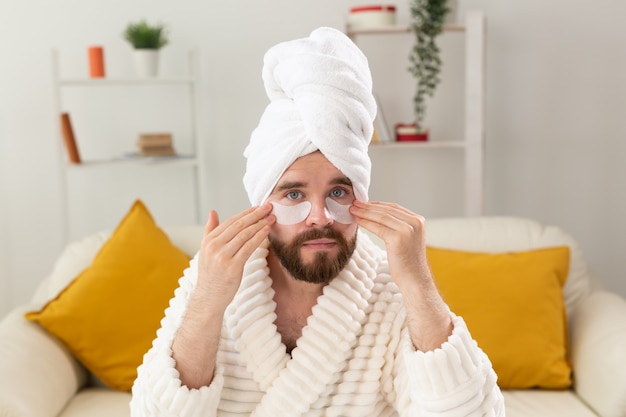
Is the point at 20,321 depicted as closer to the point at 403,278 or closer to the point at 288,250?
the point at 288,250

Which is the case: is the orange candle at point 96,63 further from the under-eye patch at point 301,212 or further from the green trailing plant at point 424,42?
the under-eye patch at point 301,212

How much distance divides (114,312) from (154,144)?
3.44 feet

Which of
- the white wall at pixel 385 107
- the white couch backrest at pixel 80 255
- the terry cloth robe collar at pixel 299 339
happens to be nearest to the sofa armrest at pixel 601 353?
the terry cloth robe collar at pixel 299 339

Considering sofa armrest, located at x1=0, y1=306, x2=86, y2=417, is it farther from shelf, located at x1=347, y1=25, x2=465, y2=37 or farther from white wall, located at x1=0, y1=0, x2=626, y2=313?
shelf, located at x1=347, y1=25, x2=465, y2=37

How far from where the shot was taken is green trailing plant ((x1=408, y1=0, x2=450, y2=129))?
11.5 ft

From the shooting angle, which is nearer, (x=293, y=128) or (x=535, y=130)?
(x=293, y=128)

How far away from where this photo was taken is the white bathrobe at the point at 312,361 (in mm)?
1756

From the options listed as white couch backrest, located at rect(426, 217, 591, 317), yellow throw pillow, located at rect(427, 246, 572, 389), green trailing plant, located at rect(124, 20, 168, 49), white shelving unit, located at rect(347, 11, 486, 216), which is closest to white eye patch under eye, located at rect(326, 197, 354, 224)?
yellow throw pillow, located at rect(427, 246, 572, 389)

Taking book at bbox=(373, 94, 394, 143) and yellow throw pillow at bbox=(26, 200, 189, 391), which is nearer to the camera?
yellow throw pillow at bbox=(26, 200, 189, 391)

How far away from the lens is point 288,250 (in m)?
1.81

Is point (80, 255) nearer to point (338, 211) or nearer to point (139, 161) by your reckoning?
point (139, 161)

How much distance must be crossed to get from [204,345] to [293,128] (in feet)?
1.53

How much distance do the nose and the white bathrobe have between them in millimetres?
192

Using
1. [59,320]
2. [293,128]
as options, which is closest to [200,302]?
[293,128]
